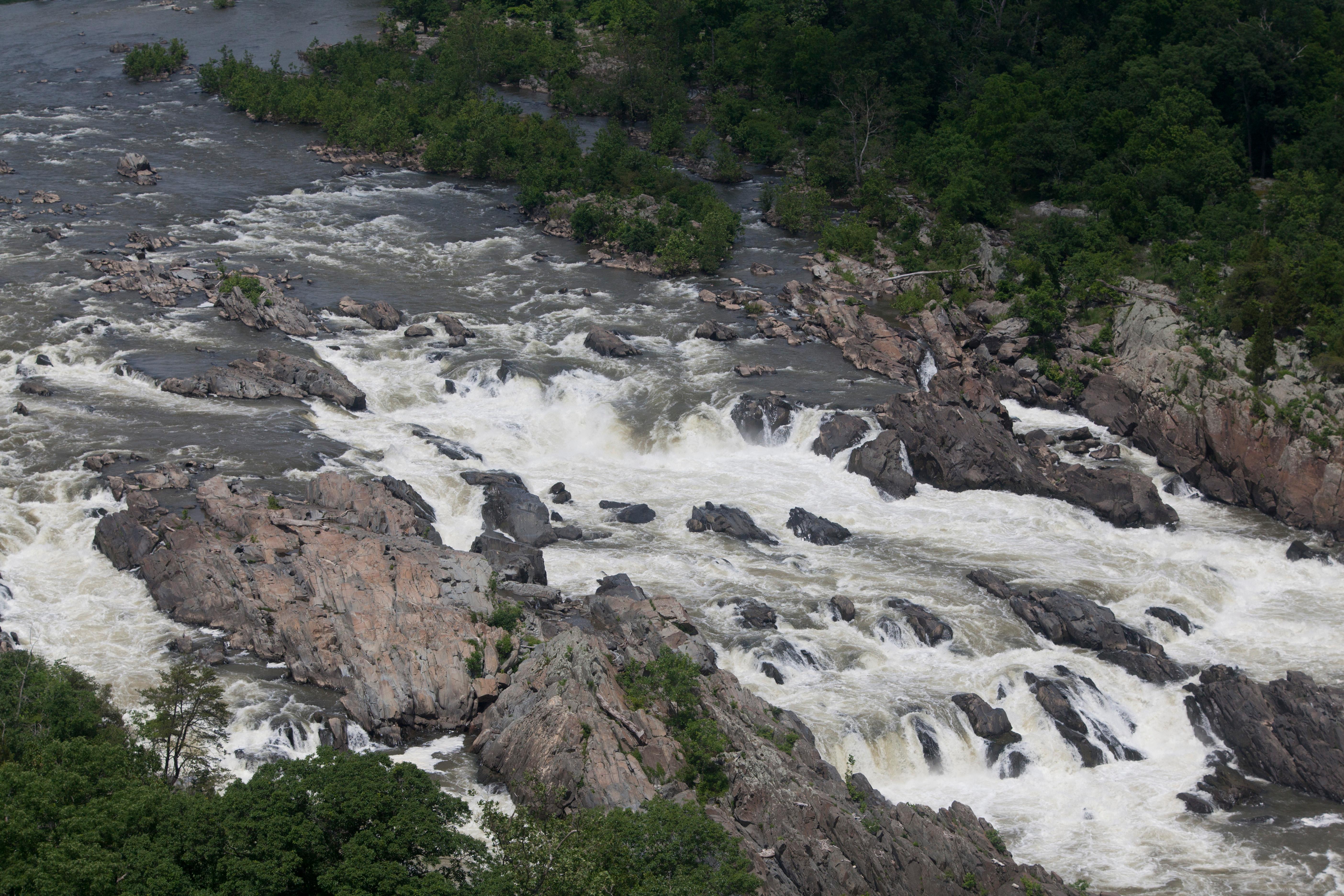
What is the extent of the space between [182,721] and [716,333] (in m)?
37.0

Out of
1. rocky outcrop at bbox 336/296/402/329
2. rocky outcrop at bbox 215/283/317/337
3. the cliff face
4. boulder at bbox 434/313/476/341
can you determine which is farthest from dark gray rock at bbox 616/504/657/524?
the cliff face

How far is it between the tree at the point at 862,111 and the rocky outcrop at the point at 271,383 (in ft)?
132

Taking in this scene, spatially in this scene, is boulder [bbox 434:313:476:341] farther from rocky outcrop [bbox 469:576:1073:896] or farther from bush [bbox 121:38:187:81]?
bush [bbox 121:38:187:81]

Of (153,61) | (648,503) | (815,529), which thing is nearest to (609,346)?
(648,503)

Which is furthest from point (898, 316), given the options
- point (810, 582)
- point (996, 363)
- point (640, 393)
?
point (810, 582)

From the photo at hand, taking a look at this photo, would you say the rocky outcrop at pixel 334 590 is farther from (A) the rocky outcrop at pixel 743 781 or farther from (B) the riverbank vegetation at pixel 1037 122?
(B) the riverbank vegetation at pixel 1037 122

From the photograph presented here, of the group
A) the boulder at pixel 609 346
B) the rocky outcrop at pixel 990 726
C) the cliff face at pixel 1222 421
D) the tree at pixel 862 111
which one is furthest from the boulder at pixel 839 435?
the tree at pixel 862 111

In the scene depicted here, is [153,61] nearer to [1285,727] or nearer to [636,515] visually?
[636,515]

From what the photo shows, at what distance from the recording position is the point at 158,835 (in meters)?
26.5

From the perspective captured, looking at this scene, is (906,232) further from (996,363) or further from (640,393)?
(640,393)

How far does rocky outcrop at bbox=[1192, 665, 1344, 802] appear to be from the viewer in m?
38.3

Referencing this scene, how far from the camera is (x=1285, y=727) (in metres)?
39.1

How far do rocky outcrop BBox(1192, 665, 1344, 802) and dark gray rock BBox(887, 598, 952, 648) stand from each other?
25.6 ft

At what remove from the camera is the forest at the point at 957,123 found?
6538 centimetres
